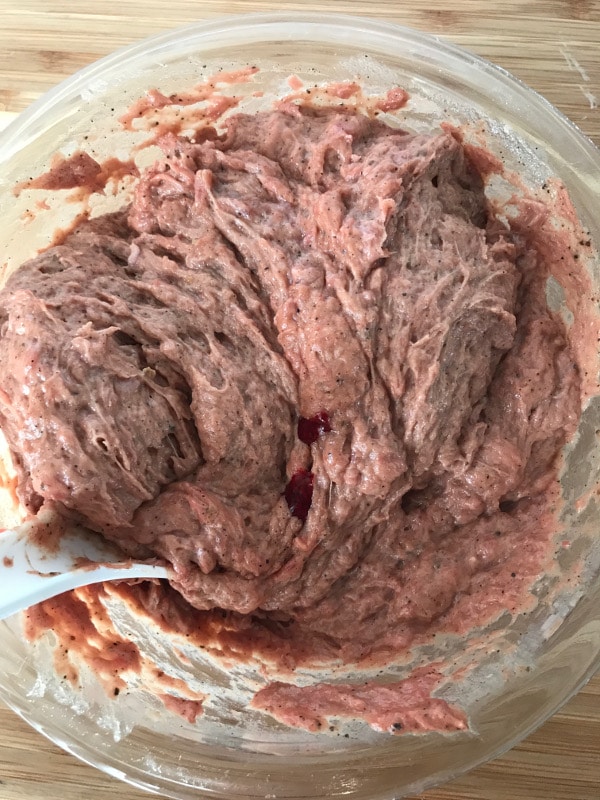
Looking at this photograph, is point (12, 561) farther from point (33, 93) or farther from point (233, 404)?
point (33, 93)

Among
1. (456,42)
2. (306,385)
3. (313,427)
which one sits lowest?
(313,427)

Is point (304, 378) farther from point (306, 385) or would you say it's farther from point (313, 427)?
point (313, 427)

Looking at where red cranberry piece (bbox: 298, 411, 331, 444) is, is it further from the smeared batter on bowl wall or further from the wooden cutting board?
the wooden cutting board

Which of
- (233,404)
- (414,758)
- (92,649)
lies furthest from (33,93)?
(414,758)

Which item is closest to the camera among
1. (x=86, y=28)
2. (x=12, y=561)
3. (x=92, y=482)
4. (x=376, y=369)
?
(x=12, y=561)

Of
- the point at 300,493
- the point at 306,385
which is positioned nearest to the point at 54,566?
the point at 300,493

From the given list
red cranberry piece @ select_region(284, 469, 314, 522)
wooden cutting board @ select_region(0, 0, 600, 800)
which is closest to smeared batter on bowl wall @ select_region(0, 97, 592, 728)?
red cranberry piece @ select_region(284, 469, 314, 522)

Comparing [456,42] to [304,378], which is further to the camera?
[456,42]
